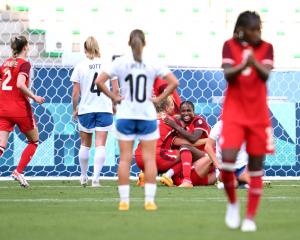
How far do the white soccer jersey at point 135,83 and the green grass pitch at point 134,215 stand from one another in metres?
0.90

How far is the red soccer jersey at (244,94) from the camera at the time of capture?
6.80 meters

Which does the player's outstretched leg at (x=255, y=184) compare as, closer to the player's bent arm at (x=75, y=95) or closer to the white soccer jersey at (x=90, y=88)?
the white soccer jersey at (x=90, y=88)

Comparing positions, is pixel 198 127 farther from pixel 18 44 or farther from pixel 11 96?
pixel 18 44

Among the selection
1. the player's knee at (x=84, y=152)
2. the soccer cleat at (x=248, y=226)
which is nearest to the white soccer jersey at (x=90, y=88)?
the player's knee at (x=84, y=152)

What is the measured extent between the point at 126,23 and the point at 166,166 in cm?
804

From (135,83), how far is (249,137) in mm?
2081

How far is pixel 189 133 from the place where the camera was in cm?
1318

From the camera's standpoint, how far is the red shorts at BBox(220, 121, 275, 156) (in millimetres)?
6734

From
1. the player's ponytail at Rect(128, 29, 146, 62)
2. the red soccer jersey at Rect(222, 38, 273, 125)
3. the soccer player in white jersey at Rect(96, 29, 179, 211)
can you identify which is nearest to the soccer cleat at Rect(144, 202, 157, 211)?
the soccer player in white jersey at Rect(96, 29, 179, 211)

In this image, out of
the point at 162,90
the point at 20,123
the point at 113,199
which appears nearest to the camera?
the point at 113,199

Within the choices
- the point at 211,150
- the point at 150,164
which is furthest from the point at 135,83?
the point at 211,150

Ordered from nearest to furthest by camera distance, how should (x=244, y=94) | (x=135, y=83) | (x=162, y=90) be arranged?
(x=244, y=94) < (x=135, y=83) < (x=162, y=90)

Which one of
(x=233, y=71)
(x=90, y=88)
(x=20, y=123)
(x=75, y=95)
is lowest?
(x=20, y=123)

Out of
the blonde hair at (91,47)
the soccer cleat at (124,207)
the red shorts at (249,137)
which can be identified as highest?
the blonde hair at (91,47)
